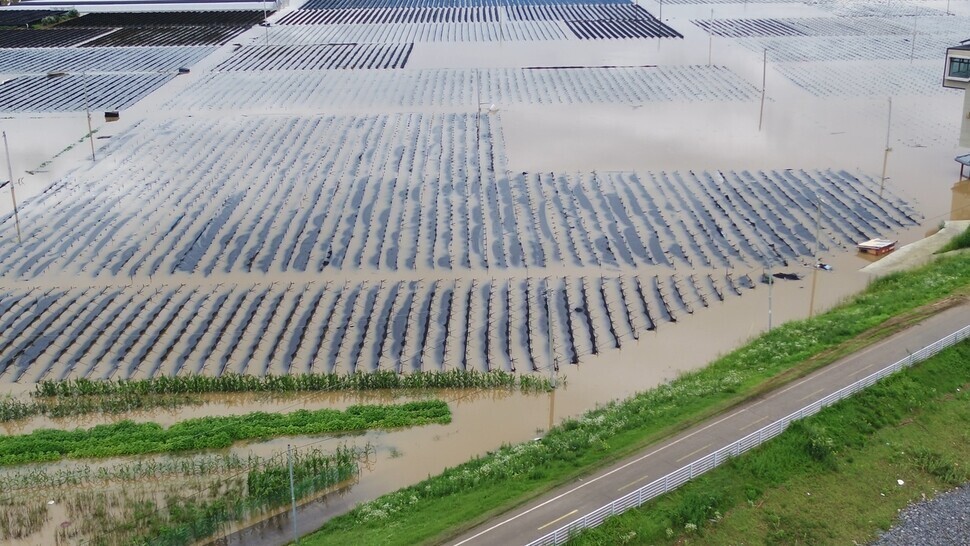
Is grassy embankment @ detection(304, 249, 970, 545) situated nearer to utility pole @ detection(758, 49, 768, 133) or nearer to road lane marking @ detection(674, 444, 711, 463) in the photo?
road lane marking @ detection(674, 444, 711, 463)

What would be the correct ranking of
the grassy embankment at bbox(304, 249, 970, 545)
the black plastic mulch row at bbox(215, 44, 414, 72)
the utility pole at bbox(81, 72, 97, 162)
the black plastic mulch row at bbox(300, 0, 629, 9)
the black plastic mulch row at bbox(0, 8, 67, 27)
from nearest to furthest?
the grassy embankment at bbox(304, 249, 970, 545) < the utility pole at bbox(81, 72, 97, 162) < the black plastic mulch row at bbox(215, 44, 414, 72) < the black plastic mulch row at bbox(0, 8, 67, 27) < the black plastic mulch row at bbox(300, 0, 629, 9)

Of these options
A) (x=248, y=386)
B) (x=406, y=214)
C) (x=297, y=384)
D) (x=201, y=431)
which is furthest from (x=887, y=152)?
(x=201, y=431)

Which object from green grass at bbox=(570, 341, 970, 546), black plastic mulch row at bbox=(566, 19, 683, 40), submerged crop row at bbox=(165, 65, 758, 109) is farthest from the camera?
black plastic mulch row at bbox=(566, 19, 683, 40)

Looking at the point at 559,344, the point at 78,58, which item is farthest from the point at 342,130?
the point at 78,58

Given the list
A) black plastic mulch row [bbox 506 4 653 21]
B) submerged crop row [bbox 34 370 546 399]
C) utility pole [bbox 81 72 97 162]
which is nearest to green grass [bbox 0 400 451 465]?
submerged crop row [bbox 34 370 546 399]

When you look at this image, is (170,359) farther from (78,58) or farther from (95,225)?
(78,58)

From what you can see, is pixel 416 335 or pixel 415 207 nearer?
pixel 416 335
